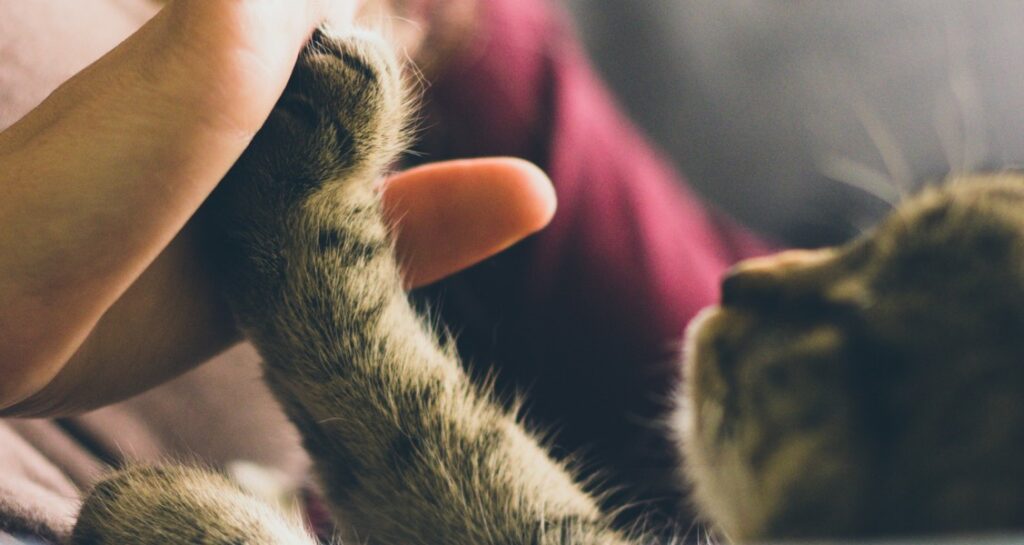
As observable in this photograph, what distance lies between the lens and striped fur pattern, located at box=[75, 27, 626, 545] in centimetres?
32

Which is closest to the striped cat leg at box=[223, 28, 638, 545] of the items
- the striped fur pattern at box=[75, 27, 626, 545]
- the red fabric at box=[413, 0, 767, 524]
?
the striped fur pattern at box=[75, 27, 626, 545]

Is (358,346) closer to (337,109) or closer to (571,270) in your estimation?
(337,109)

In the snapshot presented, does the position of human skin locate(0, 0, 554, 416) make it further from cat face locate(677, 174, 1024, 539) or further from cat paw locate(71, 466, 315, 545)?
cat face locate(677, 174, 1024, 539)

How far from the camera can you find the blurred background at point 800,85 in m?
0.79

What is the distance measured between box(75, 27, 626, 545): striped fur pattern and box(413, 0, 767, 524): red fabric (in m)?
0.34

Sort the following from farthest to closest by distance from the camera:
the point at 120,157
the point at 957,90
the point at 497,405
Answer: the point at 957,90 → the point at 497,405 → the point at 120,157

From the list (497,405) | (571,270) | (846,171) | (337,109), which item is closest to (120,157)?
(337,109)

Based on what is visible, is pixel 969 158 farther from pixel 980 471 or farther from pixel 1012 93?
pixel 1012 93

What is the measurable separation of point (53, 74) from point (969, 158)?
43 centimetres

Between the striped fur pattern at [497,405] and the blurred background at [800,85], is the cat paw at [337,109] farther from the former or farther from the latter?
the blurred background at [800,85]

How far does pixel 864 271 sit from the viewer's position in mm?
313

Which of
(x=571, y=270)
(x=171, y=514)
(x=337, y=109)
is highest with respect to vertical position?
(x=571, y=270)

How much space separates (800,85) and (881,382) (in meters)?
0.62

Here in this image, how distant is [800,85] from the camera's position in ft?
2.74
